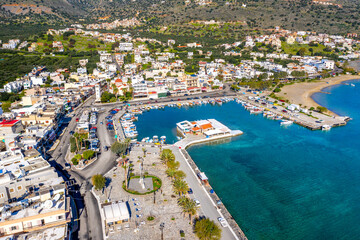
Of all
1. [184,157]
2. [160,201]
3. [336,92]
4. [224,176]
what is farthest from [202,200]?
[336,92]

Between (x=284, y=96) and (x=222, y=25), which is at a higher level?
(x=222, y=25)

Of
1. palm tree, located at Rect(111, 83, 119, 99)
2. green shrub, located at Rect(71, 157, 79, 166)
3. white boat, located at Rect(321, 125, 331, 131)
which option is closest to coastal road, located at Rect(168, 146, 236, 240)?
green shrub, located at Rect(71, 157, 79, 166)

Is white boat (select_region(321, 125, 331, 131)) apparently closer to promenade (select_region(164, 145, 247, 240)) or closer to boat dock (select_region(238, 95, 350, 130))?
boat dock (select_region(238, 95, 350, 130))

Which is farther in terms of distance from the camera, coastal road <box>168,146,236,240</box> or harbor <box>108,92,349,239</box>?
harbor <box>108,92,349,239</box>

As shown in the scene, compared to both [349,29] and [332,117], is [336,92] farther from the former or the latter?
[349,29]

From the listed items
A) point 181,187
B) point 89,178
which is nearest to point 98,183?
point 89,178

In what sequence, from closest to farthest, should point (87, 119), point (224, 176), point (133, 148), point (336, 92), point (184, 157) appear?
point (224, 176) → point (184, 157) → point (133, 148) → point (87, 119) → point (336, 92)
